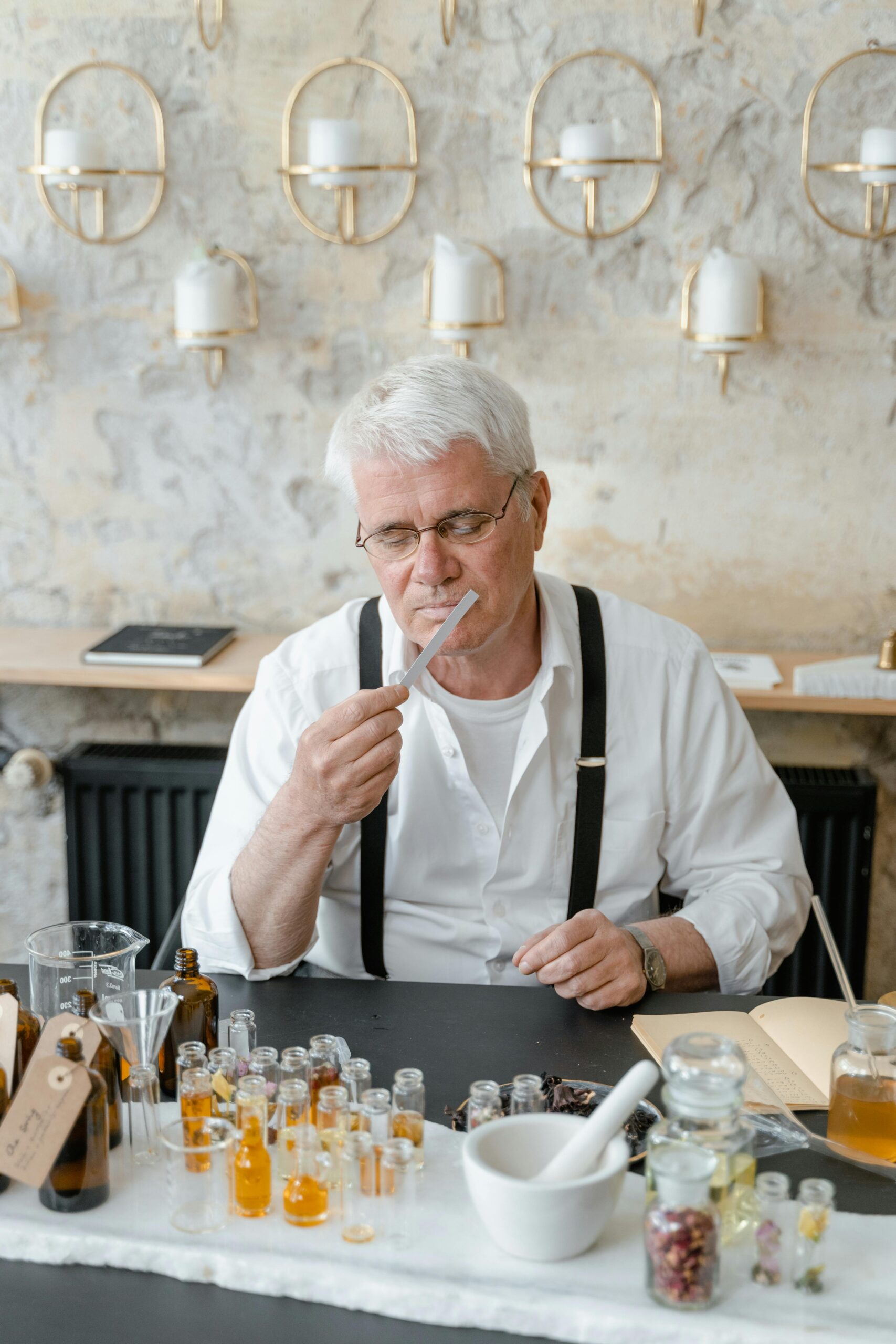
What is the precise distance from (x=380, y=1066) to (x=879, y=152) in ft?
6.81

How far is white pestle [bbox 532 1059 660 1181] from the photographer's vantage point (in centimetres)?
104

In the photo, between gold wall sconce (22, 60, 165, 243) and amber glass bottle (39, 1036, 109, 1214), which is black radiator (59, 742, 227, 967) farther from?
amber glass bottle (39, 1036, 109, 1214)

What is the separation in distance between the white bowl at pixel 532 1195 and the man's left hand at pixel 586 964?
413mm

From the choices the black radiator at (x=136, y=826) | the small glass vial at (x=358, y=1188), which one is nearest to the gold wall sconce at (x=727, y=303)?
the black radiator at (x=136, y=826)

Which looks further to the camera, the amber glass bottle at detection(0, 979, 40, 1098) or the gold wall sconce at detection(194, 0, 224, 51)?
the gold wall sconce at detection(194, 0, 224, 51)

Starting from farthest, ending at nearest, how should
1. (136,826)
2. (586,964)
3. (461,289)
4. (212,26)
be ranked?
1. (136,826)
2. (212,26)
3. (461,289)
4. (586,964)

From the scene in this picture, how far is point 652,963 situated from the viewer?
64.4 inches

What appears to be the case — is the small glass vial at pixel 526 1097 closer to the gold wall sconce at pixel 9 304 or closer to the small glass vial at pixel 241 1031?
the small glass vial at pixel 241 1031

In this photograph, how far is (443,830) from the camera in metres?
1.93

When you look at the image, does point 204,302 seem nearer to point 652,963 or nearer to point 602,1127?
point 652,963

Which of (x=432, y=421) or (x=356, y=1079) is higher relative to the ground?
(x=432, y=421)

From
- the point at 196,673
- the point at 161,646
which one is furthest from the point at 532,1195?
the point at 161,646

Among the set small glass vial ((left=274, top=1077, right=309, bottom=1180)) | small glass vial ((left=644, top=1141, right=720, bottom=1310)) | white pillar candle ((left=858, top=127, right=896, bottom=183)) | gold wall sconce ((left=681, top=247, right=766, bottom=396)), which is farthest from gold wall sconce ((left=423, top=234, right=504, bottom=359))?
small glass vial ((left=644, top=1141, right=720, bottom=1310))

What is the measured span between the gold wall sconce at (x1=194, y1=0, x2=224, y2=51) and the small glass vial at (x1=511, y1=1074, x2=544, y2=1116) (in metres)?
2.42
